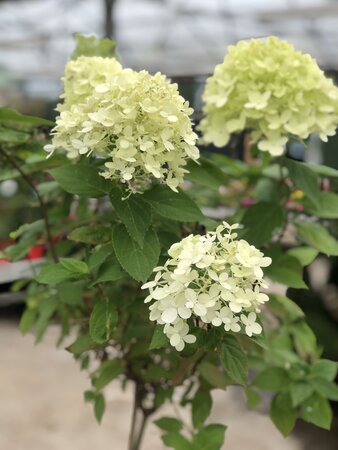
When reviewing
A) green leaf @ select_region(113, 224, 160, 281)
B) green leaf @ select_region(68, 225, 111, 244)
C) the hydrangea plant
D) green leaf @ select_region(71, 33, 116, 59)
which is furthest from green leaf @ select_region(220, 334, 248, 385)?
green leaf @ select_region(71, 33, 116, 59)

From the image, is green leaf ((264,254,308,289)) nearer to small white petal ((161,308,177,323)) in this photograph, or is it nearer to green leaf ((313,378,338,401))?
green leaf ((313,378,338,401))

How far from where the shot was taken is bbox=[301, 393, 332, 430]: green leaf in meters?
0.91

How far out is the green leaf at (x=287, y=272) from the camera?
0.84m

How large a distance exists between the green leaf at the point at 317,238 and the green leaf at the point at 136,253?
0.35 meters

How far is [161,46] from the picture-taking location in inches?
232

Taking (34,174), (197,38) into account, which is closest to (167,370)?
(34,174)

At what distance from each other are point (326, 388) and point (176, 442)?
0.25 metres

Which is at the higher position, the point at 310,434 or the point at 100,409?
the point at 100,409

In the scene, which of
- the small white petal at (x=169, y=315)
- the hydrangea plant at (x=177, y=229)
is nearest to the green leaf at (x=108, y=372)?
the hydrangea plant at (x=177, y=229)

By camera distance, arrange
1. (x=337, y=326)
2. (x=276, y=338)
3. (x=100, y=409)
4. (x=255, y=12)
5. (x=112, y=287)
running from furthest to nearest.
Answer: (x=255, y=12)
(x=337, y=326)
(x=276, y=338)
(x=100, y=409)
(x=112, y=287)

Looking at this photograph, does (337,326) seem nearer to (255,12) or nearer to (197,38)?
(255,12)

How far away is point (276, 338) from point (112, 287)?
1.30 feet

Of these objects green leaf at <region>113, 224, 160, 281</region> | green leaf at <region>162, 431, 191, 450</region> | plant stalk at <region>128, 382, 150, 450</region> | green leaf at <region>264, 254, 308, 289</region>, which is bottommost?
plant stalk at <region>128, 382, 150, 450</region>

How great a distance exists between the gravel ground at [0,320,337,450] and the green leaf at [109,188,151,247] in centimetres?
84
